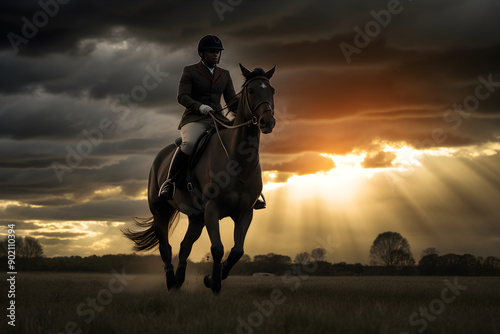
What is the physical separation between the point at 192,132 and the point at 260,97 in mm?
2442

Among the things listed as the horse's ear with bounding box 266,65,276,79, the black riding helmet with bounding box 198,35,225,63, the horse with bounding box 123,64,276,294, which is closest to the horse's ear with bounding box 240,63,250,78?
the horse with bounding box 123,64,276,294

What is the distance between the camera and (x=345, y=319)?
5629 mm

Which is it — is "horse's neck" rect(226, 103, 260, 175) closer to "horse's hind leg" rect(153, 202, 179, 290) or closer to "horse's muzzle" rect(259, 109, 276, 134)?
"horse's muzzle" rect(259, 109, 276, 134)

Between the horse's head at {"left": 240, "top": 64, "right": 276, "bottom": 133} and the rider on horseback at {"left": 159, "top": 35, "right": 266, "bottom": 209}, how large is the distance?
130 centimetres

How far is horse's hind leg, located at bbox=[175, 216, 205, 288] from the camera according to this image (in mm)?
10797

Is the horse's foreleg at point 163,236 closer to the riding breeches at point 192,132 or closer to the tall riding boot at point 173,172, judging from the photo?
the tall riding boot at point 173,172

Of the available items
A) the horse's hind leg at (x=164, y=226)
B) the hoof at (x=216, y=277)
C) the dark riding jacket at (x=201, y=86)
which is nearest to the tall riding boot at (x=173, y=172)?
the dark riding jacket at (x=201, y=86)

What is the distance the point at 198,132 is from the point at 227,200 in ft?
6.14

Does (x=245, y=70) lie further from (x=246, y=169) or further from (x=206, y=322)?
(x=206, y=322)

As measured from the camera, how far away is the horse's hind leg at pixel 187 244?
10.8 m

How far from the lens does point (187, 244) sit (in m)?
10.9

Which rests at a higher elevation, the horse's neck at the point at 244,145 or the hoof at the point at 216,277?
the horse's neck at the point at 244,145

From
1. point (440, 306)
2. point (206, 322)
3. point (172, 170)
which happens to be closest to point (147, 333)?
point (206, 322)

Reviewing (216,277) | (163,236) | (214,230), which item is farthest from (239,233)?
(163,236)
